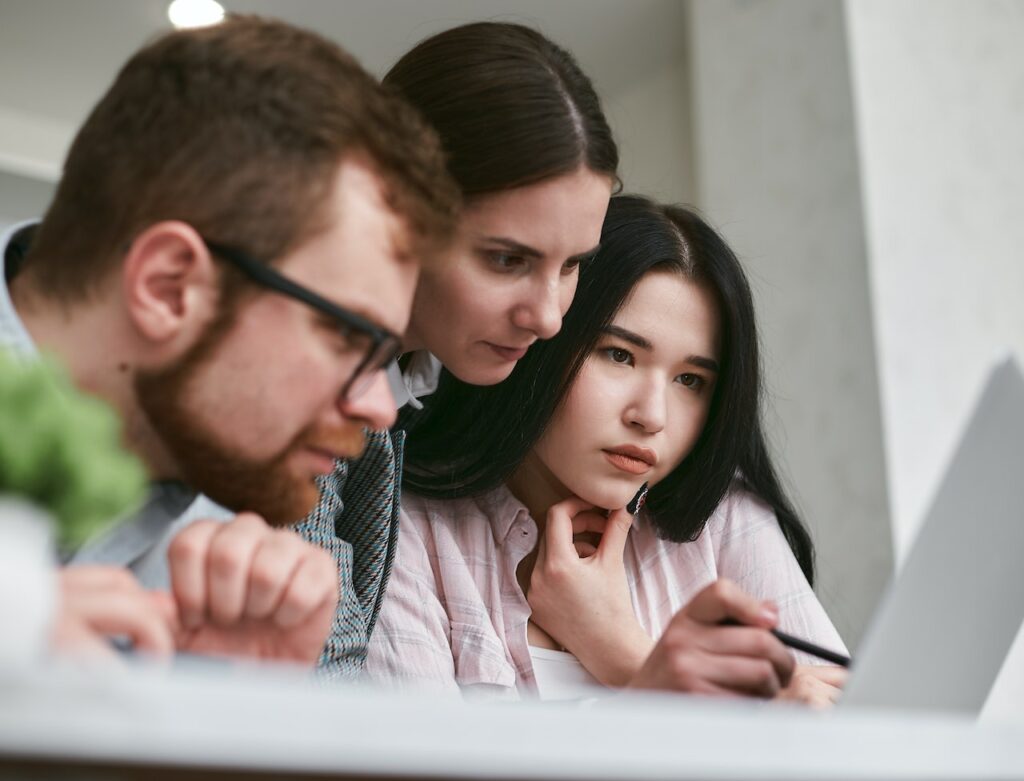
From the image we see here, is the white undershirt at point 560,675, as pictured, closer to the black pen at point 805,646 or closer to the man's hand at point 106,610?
the black pen at point 805,646

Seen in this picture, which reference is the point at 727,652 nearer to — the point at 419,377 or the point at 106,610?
the point at 106,610

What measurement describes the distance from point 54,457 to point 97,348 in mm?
383

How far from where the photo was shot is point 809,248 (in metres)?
2.59

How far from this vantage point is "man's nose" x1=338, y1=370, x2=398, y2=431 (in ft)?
2.57

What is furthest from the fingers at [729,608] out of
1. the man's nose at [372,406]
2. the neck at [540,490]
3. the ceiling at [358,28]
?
the ceiling at [358,28]

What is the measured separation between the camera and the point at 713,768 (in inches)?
14.5

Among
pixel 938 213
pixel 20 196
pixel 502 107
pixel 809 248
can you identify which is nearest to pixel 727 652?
pixel 502 107

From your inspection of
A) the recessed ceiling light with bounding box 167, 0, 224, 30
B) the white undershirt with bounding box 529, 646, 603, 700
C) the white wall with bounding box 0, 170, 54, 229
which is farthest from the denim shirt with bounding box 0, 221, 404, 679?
the white wall with bounding box 0, 170, 54, 229

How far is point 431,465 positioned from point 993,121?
6.63ft

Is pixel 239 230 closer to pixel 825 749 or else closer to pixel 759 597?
pixel 825 749

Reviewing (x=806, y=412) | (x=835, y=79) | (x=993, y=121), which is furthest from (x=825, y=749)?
(x=993, y=121)

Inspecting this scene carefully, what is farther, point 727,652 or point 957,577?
point 727,652

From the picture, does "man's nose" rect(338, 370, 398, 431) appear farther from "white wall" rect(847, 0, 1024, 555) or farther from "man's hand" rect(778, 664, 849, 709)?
"white wall" rect(847, 0, 1024, 555)

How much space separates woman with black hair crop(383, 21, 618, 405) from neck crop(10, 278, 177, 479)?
527 mm
